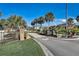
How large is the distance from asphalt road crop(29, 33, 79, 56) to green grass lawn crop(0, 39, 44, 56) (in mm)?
295

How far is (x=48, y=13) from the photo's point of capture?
11.2m

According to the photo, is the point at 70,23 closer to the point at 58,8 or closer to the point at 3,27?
the point at 58,8

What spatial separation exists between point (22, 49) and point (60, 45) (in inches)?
46.3

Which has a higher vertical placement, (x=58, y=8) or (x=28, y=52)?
(x=58, y=8)

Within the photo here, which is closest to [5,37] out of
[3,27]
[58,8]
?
[3,27]

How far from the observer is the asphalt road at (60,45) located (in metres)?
10.9

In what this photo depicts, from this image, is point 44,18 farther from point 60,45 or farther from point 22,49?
point 22,49

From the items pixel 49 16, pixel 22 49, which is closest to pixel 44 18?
pixel 49 16

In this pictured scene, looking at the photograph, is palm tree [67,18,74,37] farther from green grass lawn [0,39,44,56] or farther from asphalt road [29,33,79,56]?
green grass lawn [0,39,44,56]

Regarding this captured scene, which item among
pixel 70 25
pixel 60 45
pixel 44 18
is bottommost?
pixel 60 45

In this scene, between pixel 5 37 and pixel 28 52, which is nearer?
pixel 28 52

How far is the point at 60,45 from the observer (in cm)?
1120

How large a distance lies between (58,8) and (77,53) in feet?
4.84

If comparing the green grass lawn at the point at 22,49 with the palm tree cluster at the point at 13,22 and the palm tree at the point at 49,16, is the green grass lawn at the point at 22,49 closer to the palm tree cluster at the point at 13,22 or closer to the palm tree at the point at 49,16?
the palm tree cluster at the point at 13,22
